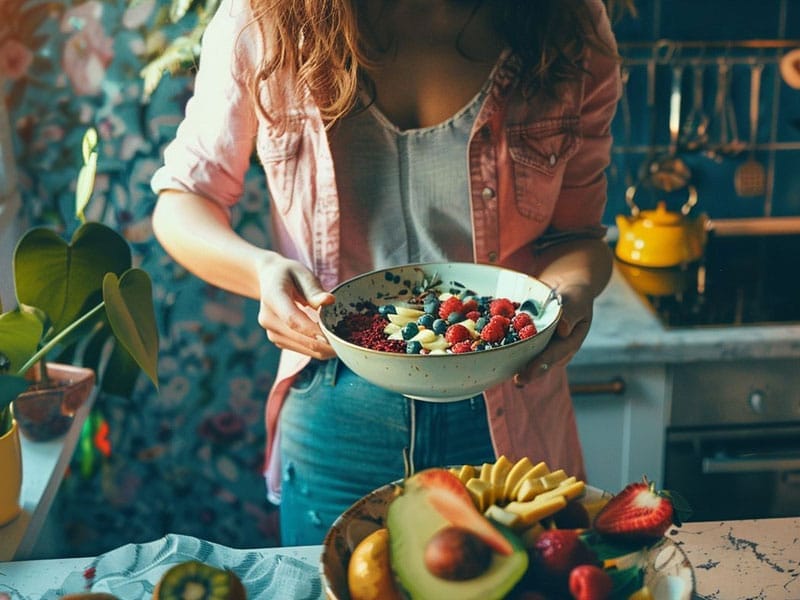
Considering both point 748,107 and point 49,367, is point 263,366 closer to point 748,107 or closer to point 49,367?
point 49,367

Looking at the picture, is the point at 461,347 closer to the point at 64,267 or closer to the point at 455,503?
the point at 455,503

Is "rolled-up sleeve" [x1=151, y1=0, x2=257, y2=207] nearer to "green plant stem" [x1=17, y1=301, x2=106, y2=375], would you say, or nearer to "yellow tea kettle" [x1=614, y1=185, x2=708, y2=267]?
"green plant stem" [x1=17, y1=301, x2=106, y2=375]

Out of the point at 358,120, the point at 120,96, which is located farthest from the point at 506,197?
the point at 120,96

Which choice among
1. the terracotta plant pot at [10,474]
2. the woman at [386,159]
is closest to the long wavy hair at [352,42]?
the woman at [386,159]

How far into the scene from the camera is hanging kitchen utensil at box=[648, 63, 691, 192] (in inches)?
76.2

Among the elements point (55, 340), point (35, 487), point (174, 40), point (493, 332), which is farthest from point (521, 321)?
point (174, 40)

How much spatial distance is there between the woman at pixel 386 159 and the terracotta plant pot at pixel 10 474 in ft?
0.81

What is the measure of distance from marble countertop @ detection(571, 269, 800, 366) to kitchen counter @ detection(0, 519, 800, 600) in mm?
575

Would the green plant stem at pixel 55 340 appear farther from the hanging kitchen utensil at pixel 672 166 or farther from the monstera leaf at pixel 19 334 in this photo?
the hanging kitchen utensil at pixel 672 166

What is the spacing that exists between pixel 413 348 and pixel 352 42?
0.33 m

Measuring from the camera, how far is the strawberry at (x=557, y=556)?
64 cm

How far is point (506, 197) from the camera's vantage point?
110 centimetres

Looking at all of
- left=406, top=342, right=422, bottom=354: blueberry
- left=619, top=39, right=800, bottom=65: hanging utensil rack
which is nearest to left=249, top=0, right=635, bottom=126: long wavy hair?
left=406, top=342, right=422, bottom=354: blueberry

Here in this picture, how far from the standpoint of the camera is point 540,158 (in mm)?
1097
